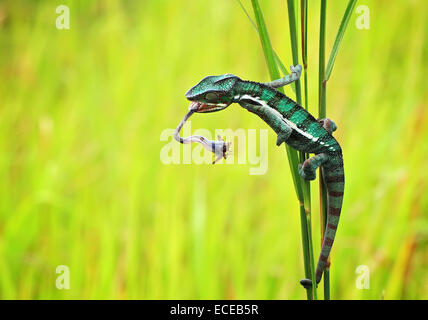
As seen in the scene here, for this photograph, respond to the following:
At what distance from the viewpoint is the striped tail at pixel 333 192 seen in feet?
2.58

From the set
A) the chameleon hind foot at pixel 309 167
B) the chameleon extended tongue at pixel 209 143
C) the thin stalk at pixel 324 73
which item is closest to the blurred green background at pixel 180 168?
the thin stalk at pixel 324 73

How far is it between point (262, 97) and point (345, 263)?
1525 mm

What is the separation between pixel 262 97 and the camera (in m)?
0.75

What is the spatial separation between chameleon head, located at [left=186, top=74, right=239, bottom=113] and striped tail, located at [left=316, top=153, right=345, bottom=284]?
0.22 m

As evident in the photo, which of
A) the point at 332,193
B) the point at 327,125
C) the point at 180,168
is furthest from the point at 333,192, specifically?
the point at 180,168

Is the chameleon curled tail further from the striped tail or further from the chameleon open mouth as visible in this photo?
the chameleon open mouth

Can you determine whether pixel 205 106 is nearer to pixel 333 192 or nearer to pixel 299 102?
pixel 299 102

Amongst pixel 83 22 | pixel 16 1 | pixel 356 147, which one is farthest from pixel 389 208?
pixel 16 1

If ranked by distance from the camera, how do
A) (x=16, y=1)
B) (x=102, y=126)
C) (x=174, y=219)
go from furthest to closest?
(x=16, y=1) → (x=102, y=126) → (x=174, y=219)

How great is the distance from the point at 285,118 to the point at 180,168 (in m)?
1.62

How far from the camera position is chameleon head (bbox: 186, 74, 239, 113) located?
70 centimetres

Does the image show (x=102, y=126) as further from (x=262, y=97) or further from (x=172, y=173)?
(x=262, y=97)

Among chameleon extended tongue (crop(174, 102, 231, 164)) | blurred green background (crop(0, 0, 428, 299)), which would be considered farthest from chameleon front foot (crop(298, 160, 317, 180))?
blurred green background (crop(0, 0, 428, 299))

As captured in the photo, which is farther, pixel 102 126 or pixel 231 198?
pixel 102 126
